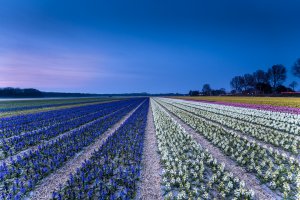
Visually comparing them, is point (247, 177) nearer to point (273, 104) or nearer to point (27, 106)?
point (273, 104)

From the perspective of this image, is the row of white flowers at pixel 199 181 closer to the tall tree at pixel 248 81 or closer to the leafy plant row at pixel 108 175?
the leafy plant row at pixel 108 175

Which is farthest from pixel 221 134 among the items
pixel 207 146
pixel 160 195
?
pixel 160 195

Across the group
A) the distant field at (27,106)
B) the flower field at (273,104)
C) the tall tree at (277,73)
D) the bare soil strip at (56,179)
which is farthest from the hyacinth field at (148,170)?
the tall tree at (277,73)

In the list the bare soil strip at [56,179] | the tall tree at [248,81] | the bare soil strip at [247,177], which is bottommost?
the bare soil strip at [56,179]

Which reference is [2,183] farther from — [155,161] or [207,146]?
[207,146]

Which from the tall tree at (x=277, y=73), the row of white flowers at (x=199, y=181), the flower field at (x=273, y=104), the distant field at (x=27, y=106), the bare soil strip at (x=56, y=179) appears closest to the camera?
the row of white flowers at (x=199, y=181)

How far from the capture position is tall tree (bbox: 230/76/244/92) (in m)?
146

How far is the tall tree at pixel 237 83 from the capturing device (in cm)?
14625

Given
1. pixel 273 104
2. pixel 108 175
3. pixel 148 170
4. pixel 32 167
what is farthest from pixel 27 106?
pixel 273 104

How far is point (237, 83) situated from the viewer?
15262 centimetres

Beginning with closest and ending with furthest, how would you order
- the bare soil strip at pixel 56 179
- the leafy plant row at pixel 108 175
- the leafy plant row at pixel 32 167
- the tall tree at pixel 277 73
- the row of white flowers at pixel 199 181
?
the row of white flowers at pixel 199 181
the leafy plant row at pixel 108 175
the bare soil strip at pixel 56 179
the leafy plant row at pixel 32 167
the tall tree at pixel 277 73

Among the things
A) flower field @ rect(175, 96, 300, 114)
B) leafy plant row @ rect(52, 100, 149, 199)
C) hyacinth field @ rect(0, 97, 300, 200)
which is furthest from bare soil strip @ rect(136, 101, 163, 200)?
flower field @ rect(175, 96, 300, 114)

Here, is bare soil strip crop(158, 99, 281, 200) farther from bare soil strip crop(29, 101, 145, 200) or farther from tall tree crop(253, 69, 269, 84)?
tall tree crop(253, 69, 269, 84)

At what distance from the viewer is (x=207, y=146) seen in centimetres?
1100
